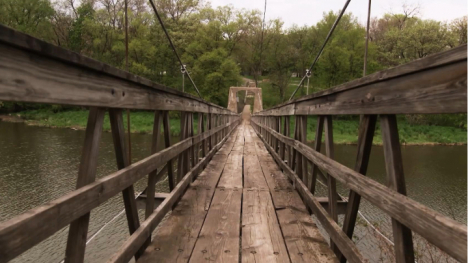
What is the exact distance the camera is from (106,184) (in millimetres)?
1343

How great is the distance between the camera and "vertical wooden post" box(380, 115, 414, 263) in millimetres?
1224

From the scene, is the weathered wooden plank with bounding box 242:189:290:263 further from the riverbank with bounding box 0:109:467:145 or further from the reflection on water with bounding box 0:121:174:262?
the riverbank with bounding box 0:109:467:145

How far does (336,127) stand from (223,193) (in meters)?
24.7

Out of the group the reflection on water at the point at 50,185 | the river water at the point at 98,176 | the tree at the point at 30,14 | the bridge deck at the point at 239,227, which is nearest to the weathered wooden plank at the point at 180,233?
the bridge deck at the point at 239,227

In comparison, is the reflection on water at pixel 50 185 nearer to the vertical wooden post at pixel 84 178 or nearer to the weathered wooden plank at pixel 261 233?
the weathered wooden plank at pixel 261 233

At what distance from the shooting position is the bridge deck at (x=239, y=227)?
1.94 metres

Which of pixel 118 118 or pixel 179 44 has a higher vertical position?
pixel 179 44

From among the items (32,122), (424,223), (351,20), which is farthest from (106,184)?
(351,20)

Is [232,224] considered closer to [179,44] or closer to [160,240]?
[160,240]

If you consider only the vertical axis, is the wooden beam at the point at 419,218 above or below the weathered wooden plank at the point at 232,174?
above

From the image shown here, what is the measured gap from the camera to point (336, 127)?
2655 cm

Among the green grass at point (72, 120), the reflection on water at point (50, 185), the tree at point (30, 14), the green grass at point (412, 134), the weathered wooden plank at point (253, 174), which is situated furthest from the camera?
the green grass at point (72, 120)

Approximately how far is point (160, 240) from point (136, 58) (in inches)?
1304

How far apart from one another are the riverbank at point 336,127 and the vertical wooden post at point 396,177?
2026 cm
